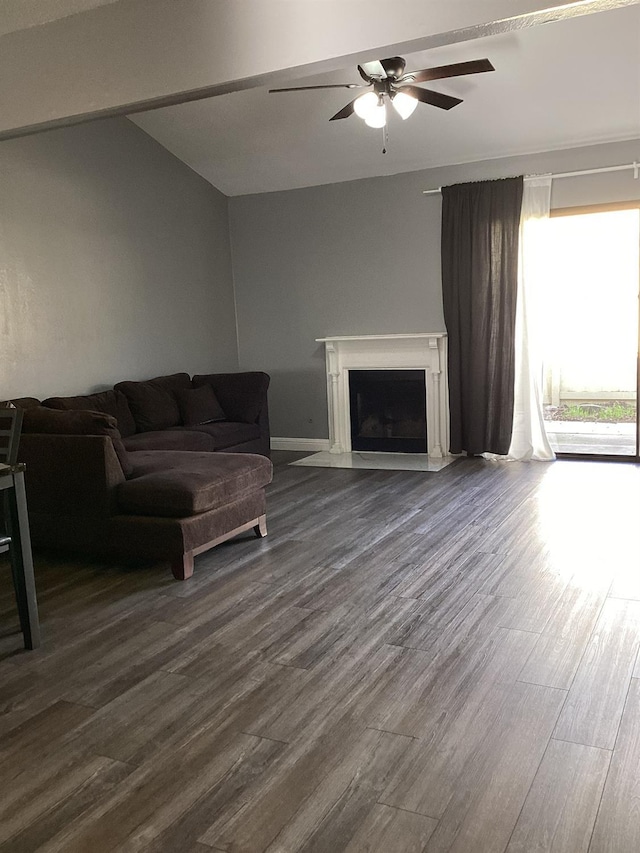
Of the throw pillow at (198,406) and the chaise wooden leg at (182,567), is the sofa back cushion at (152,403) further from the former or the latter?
the chaise wooden leg at (182,567)

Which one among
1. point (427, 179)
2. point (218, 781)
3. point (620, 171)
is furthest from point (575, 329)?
point (218, 781)

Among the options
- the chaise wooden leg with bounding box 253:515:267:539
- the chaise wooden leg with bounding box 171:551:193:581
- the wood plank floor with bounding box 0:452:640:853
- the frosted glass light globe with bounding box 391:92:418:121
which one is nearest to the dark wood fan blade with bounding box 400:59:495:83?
the frosted glass light globe with bounding box 391:92:418:121

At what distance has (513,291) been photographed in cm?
663

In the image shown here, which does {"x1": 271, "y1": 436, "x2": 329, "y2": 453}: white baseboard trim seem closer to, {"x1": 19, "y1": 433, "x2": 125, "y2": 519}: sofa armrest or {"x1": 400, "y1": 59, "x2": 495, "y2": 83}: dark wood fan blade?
{"x1": 19, "y1": 433, "x2": 125, "y2": 519}: sofa armrest

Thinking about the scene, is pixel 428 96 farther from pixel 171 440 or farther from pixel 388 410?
pixel 388 410

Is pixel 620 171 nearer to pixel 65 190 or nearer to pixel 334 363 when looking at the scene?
pixel 334 363

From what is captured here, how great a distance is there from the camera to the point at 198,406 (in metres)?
6.73

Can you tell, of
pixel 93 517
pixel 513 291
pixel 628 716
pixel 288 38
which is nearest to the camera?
pixel 628 716

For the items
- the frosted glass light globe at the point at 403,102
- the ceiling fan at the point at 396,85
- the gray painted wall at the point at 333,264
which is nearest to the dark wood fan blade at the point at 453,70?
the ceiling fan at the point at 396,85

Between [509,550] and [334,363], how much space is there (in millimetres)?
3741

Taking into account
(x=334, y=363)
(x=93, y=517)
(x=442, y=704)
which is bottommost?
(x=442, y=704)

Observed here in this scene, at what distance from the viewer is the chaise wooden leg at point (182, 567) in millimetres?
3971

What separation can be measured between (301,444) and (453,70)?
428 cm

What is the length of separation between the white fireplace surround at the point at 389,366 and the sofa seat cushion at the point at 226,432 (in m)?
1.06
